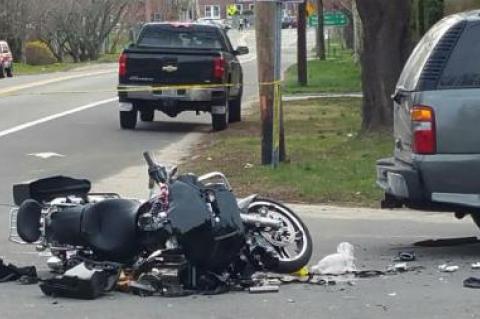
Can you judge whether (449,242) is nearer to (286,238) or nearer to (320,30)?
(286,238)

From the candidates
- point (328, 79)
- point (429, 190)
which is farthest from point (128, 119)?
point (328, 79)

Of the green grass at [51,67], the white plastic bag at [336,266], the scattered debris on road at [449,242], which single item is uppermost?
the white plastic bag at [336,266]

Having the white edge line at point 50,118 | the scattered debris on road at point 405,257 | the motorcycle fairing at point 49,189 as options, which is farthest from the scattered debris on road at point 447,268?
the white edge line at point 50,118

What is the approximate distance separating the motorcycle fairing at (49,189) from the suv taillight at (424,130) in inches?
106

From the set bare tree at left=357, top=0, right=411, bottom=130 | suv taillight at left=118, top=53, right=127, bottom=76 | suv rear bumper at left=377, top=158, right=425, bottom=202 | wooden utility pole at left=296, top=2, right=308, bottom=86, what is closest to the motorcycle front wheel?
suv rear bumper at left=377, top=158, right=425, bottom=202

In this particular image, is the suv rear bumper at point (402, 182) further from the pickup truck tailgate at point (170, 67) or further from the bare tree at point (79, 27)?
the bare tree at point (79, 27)

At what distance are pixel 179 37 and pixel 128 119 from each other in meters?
2.01

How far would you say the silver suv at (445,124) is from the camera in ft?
28.9

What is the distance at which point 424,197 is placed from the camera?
8930 mm

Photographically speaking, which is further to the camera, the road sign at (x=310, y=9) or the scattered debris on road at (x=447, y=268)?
the road sign at (x=310, y=9)

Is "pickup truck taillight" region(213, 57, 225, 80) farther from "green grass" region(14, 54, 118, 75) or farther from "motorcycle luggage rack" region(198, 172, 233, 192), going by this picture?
"green grass" region(14, 54, 118, 75)

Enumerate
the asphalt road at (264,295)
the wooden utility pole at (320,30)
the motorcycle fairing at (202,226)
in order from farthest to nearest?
the wooden utility pole at (320,30), the motorcycle fairing at (202,226), the asphalt road at (264,295)

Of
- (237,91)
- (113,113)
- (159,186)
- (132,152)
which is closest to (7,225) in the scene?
(159,186)

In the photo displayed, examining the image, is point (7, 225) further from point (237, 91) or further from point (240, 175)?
point (237, 91)
